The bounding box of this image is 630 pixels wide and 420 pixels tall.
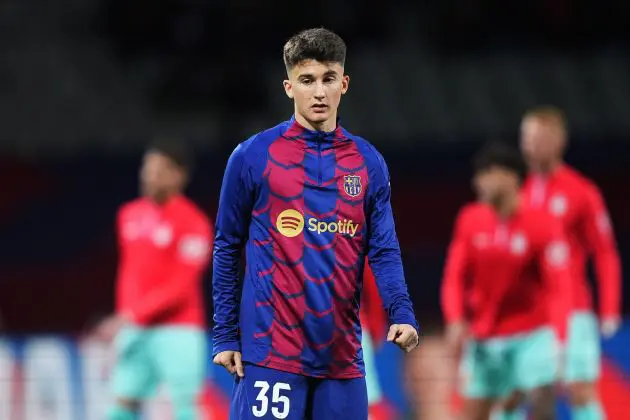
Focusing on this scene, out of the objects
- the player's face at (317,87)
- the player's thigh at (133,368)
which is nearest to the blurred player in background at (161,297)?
the player's thigh at (133,368)

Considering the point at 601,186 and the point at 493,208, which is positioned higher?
the point at 601,186

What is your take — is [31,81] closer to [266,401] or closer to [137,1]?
[137,1]

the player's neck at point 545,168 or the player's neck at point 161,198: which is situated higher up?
the player's neck at point 545,168

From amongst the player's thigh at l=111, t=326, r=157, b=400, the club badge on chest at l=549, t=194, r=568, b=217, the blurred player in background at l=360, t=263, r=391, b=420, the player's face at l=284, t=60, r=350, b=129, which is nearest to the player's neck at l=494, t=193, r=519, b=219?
the club badge on chest at l=549, t=194, r=568, b=217

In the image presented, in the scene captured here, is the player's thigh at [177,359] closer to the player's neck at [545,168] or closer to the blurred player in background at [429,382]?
the blurred player in background at [429,382]

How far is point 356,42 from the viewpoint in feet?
46.4

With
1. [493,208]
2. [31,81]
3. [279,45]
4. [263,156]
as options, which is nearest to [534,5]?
[279,45]

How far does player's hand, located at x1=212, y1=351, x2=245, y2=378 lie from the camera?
4184mm

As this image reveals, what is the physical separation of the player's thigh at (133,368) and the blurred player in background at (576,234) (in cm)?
265

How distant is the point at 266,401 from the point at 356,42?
10.3m

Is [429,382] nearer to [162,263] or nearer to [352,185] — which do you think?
[162,263]

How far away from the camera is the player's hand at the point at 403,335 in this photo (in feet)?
13.3

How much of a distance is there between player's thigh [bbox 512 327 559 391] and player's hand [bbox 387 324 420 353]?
11.8 ft

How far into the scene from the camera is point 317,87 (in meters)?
4.18
